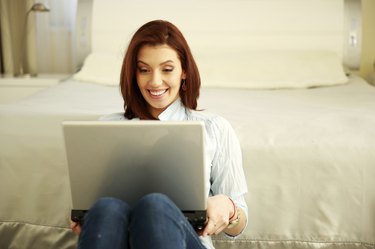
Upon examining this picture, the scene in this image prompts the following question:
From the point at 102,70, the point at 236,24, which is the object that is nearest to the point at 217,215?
the point at 102,70

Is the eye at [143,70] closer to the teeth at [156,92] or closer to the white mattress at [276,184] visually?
the teeth at [156,92]

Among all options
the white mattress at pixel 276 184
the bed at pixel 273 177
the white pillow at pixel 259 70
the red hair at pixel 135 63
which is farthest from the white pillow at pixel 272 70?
the red hair at pixel 135 63

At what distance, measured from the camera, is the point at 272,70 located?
8.82 feet

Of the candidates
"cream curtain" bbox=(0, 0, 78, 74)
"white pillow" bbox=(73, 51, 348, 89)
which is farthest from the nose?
"cream curtain" bbox=(0, 0, 78, 74)

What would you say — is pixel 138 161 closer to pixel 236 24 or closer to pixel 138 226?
pixel 138 226

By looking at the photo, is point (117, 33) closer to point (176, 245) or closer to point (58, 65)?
point (58, 65)

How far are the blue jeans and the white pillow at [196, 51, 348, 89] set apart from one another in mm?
1702

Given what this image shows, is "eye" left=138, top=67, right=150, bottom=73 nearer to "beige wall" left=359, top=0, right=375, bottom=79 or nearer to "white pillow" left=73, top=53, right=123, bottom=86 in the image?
"white pillow" left=73, top=53, right=123, bottom=86

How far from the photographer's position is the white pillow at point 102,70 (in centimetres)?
271

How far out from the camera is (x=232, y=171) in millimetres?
1209

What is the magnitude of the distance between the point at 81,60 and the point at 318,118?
189cm

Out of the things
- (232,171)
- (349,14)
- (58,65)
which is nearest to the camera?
(232,171)

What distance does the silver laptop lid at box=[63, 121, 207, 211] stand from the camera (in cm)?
96

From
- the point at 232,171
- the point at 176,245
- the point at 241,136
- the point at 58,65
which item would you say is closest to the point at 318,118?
the point at 241,136
